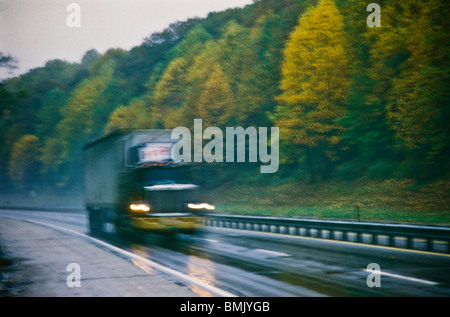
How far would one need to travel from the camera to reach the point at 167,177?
63.6 feet

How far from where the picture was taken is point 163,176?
63.5 ft

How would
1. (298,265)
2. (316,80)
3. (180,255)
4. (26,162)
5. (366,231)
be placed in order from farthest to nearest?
1. (26,162)
2. (316,80)
3. (366,231)
4. (180,255)
5. (298,265)

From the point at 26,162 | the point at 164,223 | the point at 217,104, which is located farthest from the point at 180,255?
the point at 26,162

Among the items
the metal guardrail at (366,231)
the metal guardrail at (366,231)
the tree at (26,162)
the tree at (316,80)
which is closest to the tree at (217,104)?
the tree at (316,80)

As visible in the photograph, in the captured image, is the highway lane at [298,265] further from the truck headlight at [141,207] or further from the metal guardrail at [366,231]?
the truck headlight at [141,207]

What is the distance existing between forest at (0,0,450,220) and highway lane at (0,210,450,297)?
920 centimetres

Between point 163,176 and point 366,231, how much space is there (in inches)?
280

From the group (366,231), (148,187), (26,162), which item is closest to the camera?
(366,231)

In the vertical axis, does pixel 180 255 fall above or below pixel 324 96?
below

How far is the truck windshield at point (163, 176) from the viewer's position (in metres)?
19.0

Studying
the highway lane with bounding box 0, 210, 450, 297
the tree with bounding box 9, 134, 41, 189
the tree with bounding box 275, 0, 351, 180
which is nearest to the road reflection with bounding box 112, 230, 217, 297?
the highway lane with bounding box 0, 210, 450, 297

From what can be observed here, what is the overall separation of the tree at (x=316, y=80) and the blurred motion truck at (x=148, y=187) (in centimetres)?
2535

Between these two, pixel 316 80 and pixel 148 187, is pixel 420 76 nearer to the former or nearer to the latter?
pixel 316 80

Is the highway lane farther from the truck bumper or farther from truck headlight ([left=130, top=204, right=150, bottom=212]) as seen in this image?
truck headlight ([left=130, top=204, right=150, bottom=212])
